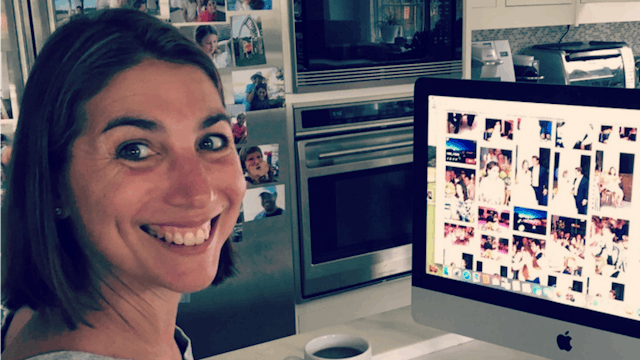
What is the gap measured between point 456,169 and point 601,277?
0.25 meters

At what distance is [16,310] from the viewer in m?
0.71

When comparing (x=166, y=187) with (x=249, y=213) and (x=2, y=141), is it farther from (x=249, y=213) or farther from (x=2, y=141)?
(x=249, y=213)

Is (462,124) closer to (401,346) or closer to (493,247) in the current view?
(493,247)

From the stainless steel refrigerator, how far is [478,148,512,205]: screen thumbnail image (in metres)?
0.97

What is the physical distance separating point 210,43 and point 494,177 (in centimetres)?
102

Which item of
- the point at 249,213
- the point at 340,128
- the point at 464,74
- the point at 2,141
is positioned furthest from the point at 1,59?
the point at 464,74

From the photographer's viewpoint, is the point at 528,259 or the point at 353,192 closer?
the point at 528,259

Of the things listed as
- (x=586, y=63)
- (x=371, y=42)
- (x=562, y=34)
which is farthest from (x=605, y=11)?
(x=371, y=42)

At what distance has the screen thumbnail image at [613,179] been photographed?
32.6 inches

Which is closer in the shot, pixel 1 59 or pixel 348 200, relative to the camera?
pixel 1 59

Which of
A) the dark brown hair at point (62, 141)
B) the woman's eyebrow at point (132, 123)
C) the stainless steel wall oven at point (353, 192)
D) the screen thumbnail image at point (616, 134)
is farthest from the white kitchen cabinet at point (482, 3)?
the woman's eyebrow at point (132, 123)

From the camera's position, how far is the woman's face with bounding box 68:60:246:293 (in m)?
0.50

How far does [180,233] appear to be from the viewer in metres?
0.55

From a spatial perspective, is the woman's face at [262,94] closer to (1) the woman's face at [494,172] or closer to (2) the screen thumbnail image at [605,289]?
(1) the woman's face at [494,172]
